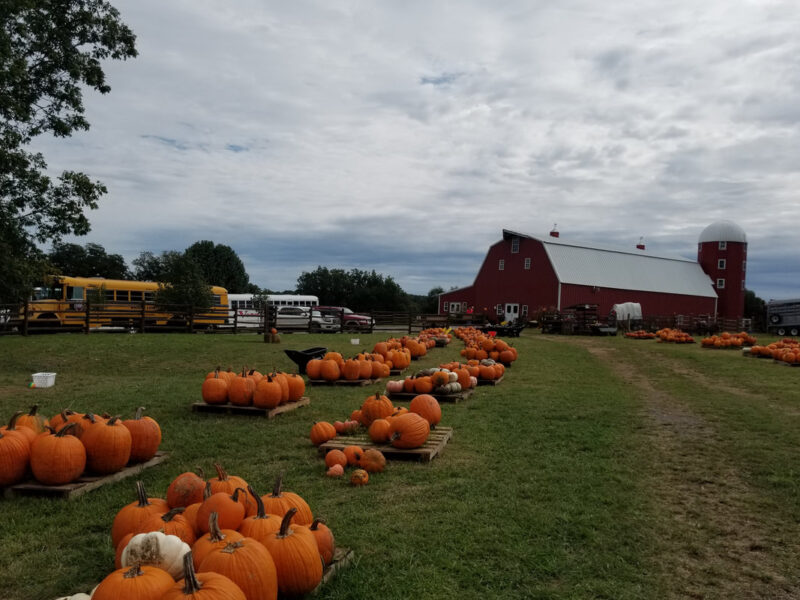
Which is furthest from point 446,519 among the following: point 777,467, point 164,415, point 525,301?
point 525,301

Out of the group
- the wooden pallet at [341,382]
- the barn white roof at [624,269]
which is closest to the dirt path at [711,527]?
the wooden pallet at [341,382]

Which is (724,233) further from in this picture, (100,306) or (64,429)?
(64,429)

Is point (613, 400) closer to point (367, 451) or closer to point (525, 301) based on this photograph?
point (367, 451)

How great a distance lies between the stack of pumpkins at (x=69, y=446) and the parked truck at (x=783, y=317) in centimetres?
4588

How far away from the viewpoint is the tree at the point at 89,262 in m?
76.3

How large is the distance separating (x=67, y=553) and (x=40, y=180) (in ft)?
Result: 43.4

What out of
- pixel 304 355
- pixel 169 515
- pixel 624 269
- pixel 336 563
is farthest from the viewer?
pixel 624 269

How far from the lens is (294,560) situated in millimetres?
3240

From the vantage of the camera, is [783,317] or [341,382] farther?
[783,317]

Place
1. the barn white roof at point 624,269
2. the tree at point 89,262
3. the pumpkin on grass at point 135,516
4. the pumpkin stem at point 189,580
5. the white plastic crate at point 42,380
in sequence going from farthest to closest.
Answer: the tree at point 89,262
the barn white roof at point 624,269
the white plastic crate at point 42,380
the pumpkin on grass at point 135,516
the pumpkin stem at point 189,580

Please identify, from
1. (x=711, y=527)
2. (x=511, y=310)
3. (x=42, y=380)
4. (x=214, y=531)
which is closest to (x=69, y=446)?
(x=214, y=531)

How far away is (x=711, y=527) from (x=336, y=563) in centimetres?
315

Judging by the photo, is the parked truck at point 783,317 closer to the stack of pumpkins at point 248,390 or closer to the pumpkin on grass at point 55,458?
the stack of pumpkins at point 248,390

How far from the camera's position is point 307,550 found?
130 inches
